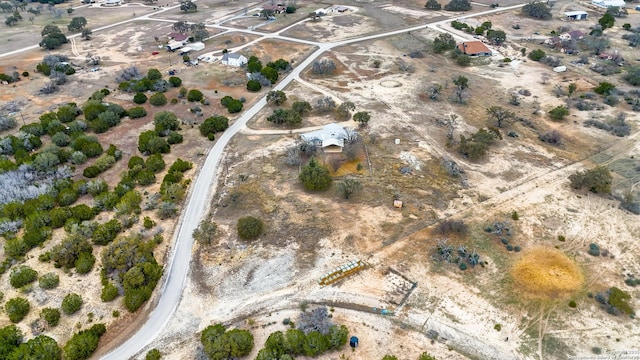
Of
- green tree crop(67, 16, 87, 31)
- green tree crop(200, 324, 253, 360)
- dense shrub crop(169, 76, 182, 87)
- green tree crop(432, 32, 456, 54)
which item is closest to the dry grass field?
green tree crop(200, 324, 253, 360)

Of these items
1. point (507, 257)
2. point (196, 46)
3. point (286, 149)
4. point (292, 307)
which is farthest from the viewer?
point (196, 46)

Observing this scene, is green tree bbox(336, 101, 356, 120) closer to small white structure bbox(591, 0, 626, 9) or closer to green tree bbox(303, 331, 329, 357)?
green tree bbox(303, 331, 329, 357)

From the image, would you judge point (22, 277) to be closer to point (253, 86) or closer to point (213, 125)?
point (213, 125)

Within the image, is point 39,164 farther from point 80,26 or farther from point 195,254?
point 80,26

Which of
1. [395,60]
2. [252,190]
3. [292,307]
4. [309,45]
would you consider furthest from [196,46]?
[292,307]

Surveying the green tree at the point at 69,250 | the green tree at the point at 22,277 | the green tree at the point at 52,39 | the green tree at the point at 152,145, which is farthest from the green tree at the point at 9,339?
the green tree at the point at 52,39

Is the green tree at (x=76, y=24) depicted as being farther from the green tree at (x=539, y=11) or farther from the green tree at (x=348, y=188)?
the green tree at (x=539, y=11)
